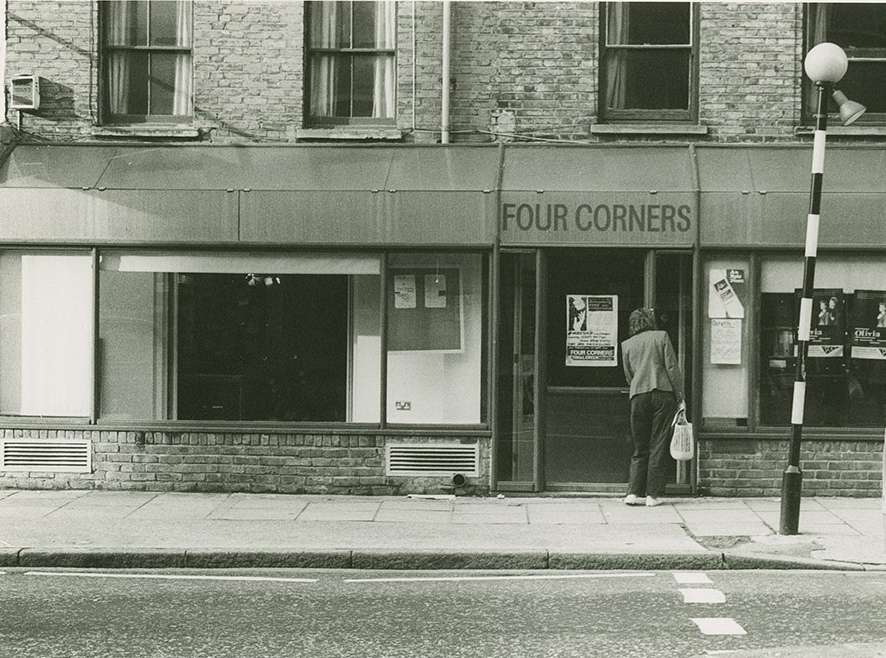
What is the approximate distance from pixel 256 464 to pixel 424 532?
9.22 feet

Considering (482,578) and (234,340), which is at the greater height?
(234,340)

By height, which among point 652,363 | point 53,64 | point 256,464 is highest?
point 53,64

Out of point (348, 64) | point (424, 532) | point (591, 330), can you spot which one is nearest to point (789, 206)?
point (591, 330)

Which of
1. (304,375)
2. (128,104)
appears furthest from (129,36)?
(304,375)

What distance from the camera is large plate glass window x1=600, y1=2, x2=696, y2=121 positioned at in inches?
505

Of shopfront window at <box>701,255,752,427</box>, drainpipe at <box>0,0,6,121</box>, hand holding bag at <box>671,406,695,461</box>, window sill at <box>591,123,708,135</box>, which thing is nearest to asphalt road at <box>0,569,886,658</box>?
hand holding bag at <box>671,406,695,461</box>

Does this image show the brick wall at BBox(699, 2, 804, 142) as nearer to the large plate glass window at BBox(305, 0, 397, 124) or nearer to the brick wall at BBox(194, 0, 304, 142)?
the large plate glass window at BBox(305, 0, 397, 124)

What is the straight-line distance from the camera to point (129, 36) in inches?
517

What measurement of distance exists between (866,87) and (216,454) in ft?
26.3

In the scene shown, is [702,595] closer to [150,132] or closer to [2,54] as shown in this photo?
[150,132]

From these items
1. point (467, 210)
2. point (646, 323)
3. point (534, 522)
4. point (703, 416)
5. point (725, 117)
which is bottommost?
point (534, 522)

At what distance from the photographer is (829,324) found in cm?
1233

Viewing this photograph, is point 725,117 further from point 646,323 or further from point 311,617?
point 311,617

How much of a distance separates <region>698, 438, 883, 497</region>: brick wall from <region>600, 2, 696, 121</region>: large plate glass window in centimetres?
368
